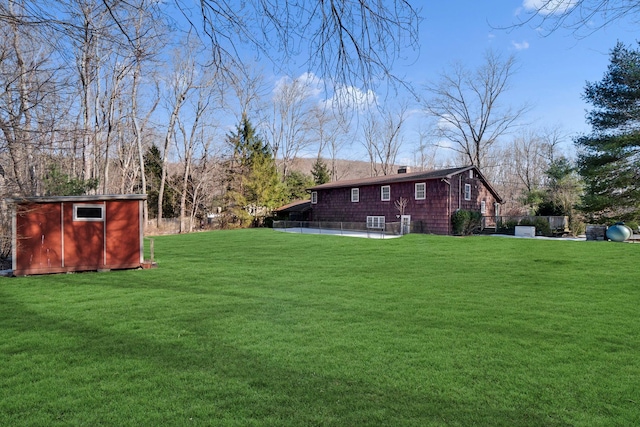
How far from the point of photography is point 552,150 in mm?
39625

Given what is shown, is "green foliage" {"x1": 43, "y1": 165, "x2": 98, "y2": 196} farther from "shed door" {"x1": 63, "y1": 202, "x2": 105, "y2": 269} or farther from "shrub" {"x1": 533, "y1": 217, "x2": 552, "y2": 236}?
"shrub" {"x1": 533, "y1": 217, "x2": 552, "y2": 236}

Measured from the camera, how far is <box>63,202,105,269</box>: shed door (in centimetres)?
1066

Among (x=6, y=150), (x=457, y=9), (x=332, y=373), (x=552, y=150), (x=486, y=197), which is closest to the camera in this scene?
(x=457, y=9)

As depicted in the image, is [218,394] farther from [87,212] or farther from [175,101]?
[175,101]

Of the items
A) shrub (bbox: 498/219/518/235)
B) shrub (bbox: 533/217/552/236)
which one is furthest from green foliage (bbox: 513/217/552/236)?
shrub (bbox: 498/219/518/235)

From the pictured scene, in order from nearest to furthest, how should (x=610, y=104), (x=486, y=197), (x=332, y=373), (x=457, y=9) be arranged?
(x=457, y=9)
(x=332, y=373)
(x=610, y=104)
(x=486, y=197)

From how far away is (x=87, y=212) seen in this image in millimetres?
10906

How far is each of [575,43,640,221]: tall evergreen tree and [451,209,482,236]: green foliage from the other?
604 centimetres

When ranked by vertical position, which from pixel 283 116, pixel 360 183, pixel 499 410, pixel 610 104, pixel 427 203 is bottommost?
pixel 499 410

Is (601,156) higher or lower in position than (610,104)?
lower

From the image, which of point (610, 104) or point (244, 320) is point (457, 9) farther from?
point (610, 104)

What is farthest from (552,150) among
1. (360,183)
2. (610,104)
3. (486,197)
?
(360,183)

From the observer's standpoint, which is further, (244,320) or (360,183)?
(360,183)

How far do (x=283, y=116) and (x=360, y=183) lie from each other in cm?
1786
